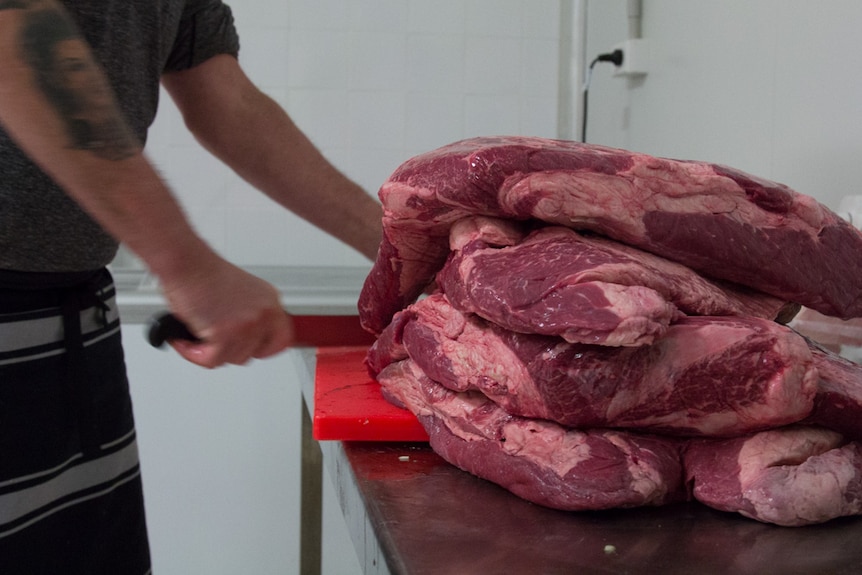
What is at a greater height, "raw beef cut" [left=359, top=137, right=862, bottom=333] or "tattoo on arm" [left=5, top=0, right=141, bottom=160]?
"tattoo on arm" [left=5, top=0, right=141, bottom=160]

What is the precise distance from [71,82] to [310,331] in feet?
1.84

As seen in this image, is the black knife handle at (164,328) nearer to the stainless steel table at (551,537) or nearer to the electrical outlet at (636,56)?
the stainless steel table at (551,537)

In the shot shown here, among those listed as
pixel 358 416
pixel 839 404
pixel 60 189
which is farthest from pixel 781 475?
pixel 60 189

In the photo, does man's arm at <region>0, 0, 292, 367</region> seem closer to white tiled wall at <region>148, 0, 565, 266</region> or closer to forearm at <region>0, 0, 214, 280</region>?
forearm at <region>0, 0, 214, 280</region>

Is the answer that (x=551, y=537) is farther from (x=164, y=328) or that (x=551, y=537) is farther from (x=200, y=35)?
(x=200, y=35)

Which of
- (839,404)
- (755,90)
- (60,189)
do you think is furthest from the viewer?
(755,90)

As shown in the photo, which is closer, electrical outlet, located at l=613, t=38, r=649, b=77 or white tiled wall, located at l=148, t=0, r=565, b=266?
electrical outlet, located at l=613, t=38, r=649, b=77

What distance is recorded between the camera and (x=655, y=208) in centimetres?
103

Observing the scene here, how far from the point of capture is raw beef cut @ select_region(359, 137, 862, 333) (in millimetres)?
1015

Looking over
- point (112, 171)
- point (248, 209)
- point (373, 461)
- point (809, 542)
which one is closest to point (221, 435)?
point (248, 209)

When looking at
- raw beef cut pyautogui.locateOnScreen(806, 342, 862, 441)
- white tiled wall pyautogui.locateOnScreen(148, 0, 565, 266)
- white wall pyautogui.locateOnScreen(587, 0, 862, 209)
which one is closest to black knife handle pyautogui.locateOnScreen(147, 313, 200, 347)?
raw beef cut pyautogui.locateOnScreen(806, 342, 862, 441)

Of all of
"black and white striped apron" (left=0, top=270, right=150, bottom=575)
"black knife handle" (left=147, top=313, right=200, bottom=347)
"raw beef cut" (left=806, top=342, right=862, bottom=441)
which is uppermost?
"black knife handle" (left=147, top=313, right=200, bottom=347)

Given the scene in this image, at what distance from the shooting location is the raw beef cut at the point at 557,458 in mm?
884

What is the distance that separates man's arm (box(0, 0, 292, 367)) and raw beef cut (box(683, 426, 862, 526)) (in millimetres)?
515
